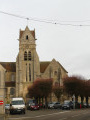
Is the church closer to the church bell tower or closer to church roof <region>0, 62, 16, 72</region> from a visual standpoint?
the church bell tower

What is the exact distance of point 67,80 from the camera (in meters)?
57.0

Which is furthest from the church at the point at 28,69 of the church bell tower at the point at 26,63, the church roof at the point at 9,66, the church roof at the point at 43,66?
the church roof at the point at 9,66

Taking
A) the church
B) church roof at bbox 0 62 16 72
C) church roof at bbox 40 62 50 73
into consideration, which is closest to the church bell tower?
the church

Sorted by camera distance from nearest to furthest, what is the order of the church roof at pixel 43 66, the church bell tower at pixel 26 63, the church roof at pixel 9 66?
the church bell tower at pixel 26 63, the church roof at pixel 43 66, the church roof at pixel 9 66

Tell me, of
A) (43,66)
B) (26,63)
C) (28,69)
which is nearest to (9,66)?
(26,63)

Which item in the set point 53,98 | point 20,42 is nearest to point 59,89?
point 53,98

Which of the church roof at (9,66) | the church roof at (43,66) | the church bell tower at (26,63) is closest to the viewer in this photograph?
the church bell tower at (26,63)

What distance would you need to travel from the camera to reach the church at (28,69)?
275 ft

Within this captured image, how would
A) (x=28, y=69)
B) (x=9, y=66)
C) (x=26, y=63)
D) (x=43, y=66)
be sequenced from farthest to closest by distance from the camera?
(x=9, y=66) < (x=43, y=66) < (x=26, y=63) < (x=28, y=69)

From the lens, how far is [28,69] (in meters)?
85.4

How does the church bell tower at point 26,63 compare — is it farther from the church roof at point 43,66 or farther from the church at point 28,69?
the church roof at point 43,66

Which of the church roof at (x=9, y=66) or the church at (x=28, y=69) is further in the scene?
the church roof at (x=9, y=66)

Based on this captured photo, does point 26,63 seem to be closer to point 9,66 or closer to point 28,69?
point 28,69

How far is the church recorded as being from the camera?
83.9m
